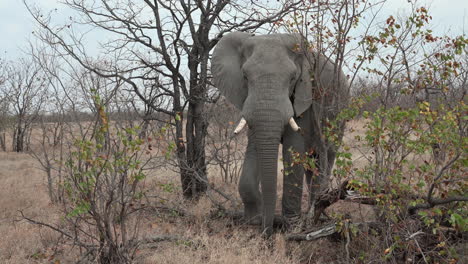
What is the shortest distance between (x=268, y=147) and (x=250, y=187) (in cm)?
95

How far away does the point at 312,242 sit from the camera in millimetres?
5742

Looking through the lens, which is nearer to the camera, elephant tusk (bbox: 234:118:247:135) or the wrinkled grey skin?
elephant tusk (bbox: 234:118:247:135)

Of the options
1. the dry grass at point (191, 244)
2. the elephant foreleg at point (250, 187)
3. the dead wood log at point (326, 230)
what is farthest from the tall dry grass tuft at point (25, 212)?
the dead wood log at point (326, 230)

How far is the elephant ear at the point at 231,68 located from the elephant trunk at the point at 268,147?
94 centimetres

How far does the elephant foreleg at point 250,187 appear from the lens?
21.0ft

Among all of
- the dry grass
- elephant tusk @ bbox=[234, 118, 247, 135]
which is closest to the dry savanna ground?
the dry grass

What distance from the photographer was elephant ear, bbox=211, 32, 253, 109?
6617 mm

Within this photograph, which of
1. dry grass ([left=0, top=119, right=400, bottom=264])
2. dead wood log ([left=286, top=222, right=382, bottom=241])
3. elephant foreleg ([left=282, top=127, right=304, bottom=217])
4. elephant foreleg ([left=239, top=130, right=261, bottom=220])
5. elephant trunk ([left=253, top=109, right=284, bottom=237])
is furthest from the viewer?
elephant foreleg ([left=282, top=127, right=304, bottom=217])

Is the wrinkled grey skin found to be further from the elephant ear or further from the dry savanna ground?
the dry savanna ground

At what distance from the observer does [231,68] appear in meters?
6.77

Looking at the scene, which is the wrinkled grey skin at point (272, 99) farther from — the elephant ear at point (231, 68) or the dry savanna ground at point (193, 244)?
the dry savanna ground at point (193, 244)

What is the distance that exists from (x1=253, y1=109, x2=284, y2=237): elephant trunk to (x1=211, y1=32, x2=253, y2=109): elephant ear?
94cm

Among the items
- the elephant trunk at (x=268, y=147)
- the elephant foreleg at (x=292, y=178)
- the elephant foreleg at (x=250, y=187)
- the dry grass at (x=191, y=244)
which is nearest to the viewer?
the dry grass at (x=191, y=244)

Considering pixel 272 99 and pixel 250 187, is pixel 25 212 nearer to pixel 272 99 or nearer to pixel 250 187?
pixel 250 187
